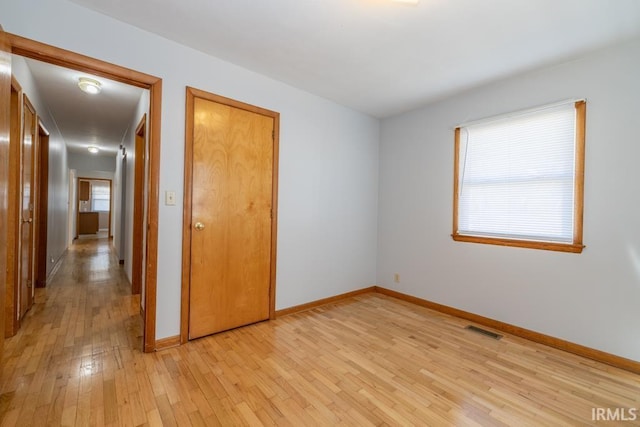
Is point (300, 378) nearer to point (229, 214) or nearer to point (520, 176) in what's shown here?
point (229, 214)

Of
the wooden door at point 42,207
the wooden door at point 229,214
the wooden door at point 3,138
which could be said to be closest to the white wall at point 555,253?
the wooden door at point 229,214

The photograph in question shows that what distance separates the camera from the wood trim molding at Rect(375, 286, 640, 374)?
7.02 ft

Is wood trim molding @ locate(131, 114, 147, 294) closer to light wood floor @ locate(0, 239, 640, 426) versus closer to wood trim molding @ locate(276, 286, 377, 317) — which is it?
light wood floor @ locate(0, 239, 640, 426)

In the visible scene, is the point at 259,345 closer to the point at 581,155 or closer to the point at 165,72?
the point at 165,72

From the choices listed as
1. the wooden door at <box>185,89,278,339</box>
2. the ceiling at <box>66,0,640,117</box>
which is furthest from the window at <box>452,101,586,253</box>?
the wooden door at <box>185,89,278,339</box>

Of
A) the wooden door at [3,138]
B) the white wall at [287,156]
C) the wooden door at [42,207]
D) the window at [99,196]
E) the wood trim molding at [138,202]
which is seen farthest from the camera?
the window at [99,196]

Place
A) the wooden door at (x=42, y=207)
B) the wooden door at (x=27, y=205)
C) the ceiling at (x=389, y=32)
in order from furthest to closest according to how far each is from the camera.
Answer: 1. the wooden door at (x=42, y=207)
2. the wooden door at (x=27, y=205)
3. the ceiling at (x=389, y=32)

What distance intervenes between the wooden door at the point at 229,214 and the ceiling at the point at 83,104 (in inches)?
56.7

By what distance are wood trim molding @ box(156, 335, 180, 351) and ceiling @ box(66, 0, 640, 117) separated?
2.46m

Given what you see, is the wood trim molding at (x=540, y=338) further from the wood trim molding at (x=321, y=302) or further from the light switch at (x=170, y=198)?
the light switch at (x=170, y=198)

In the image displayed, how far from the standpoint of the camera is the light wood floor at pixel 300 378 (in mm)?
1564

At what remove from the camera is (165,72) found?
2.26 meters

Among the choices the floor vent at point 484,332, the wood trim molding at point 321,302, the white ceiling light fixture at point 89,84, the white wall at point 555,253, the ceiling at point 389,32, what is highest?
the ceiling at point 389,32

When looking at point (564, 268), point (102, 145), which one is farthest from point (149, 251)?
point (102, 145)
